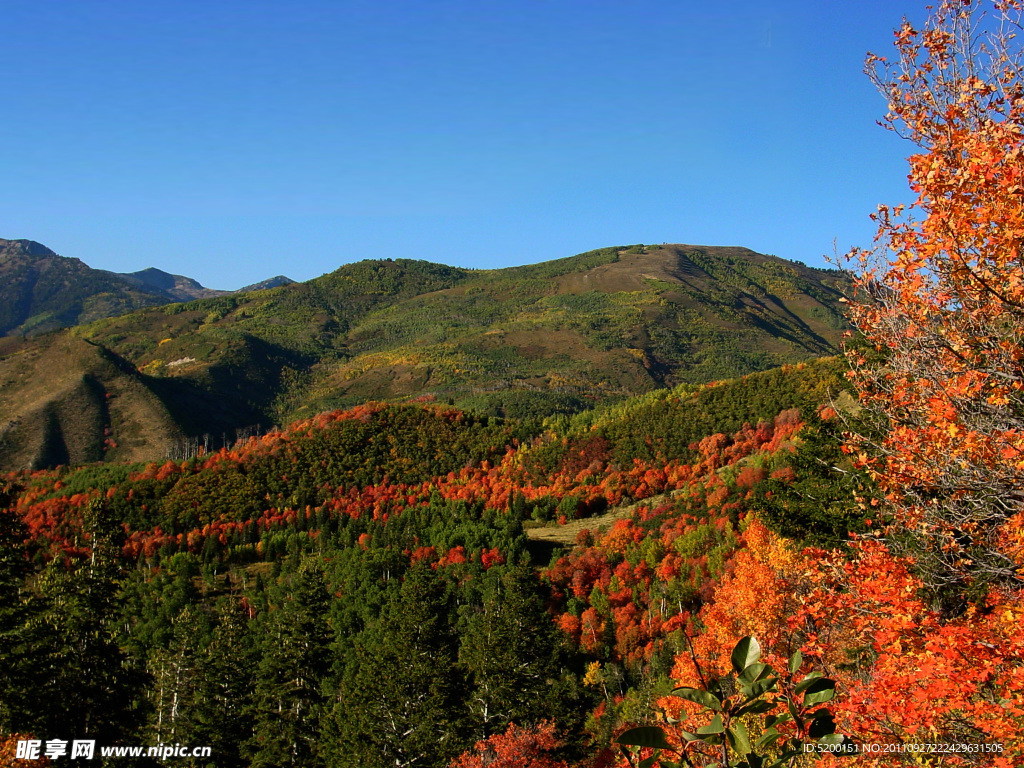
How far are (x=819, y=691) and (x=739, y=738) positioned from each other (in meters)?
0.66

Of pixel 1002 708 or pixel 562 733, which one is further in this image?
pixel 562 733

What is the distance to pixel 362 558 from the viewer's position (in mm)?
109062

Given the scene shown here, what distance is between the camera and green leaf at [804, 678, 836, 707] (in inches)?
167

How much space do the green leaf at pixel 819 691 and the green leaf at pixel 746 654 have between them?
1.55 ft

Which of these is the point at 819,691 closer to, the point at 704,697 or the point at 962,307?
the point at 704,697

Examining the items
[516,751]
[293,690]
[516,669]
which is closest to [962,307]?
[516,751]

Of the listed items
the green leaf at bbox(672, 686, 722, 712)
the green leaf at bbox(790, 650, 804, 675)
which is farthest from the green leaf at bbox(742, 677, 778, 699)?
the green leaf at bbox(790, 650, 804, 675)

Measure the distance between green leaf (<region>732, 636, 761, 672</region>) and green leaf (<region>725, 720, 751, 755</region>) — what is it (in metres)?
0.34

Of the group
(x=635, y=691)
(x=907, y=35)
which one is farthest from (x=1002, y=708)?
(x=635, y=691)

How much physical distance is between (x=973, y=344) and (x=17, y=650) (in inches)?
1040

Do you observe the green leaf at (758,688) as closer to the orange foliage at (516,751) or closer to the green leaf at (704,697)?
the green leaf at (704,697)

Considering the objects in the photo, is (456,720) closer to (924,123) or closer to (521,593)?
(521,593)

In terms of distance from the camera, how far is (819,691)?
172 inches

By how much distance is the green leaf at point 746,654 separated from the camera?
4082 mm
